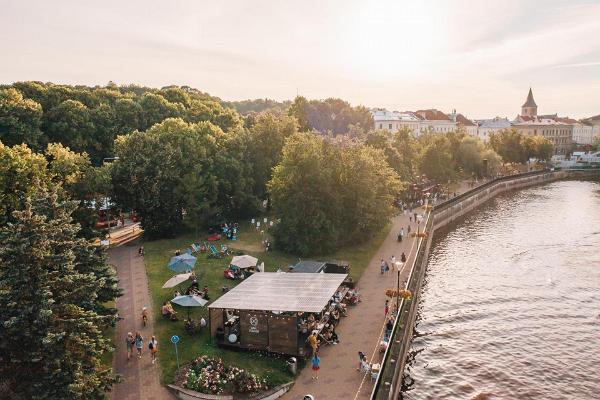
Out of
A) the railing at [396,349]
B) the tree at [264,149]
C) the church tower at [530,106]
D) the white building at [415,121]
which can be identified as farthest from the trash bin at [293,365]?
the church tower at [530,106]

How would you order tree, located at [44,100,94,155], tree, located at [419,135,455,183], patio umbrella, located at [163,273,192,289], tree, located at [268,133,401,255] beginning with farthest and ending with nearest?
tree, located at [419,135,455,183] → tree, located at [44,100,94,155] → tree, located at [268,133,401,255] → patio umbrella, located at [163,273,192,289]

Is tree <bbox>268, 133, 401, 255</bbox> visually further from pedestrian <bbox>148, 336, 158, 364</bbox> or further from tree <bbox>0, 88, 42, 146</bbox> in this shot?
tree <bbox>0, 88, 42, 146</bbox>

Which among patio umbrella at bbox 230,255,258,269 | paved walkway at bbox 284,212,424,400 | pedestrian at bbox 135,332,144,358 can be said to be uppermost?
patio umbrella at bbox 230,255,258,269

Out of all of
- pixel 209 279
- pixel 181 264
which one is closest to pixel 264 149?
pixel 209 279

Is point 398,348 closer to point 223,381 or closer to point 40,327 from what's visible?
point 223,381

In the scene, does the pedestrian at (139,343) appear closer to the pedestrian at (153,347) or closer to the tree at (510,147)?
the pedestrian at (153,347)

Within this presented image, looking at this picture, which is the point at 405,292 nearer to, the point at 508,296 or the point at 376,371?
the point at 376,371

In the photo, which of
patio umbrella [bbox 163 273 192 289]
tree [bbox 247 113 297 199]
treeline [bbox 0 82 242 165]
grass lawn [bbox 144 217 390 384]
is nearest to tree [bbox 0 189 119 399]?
grass lawn [bbox 144 217 390 384]
